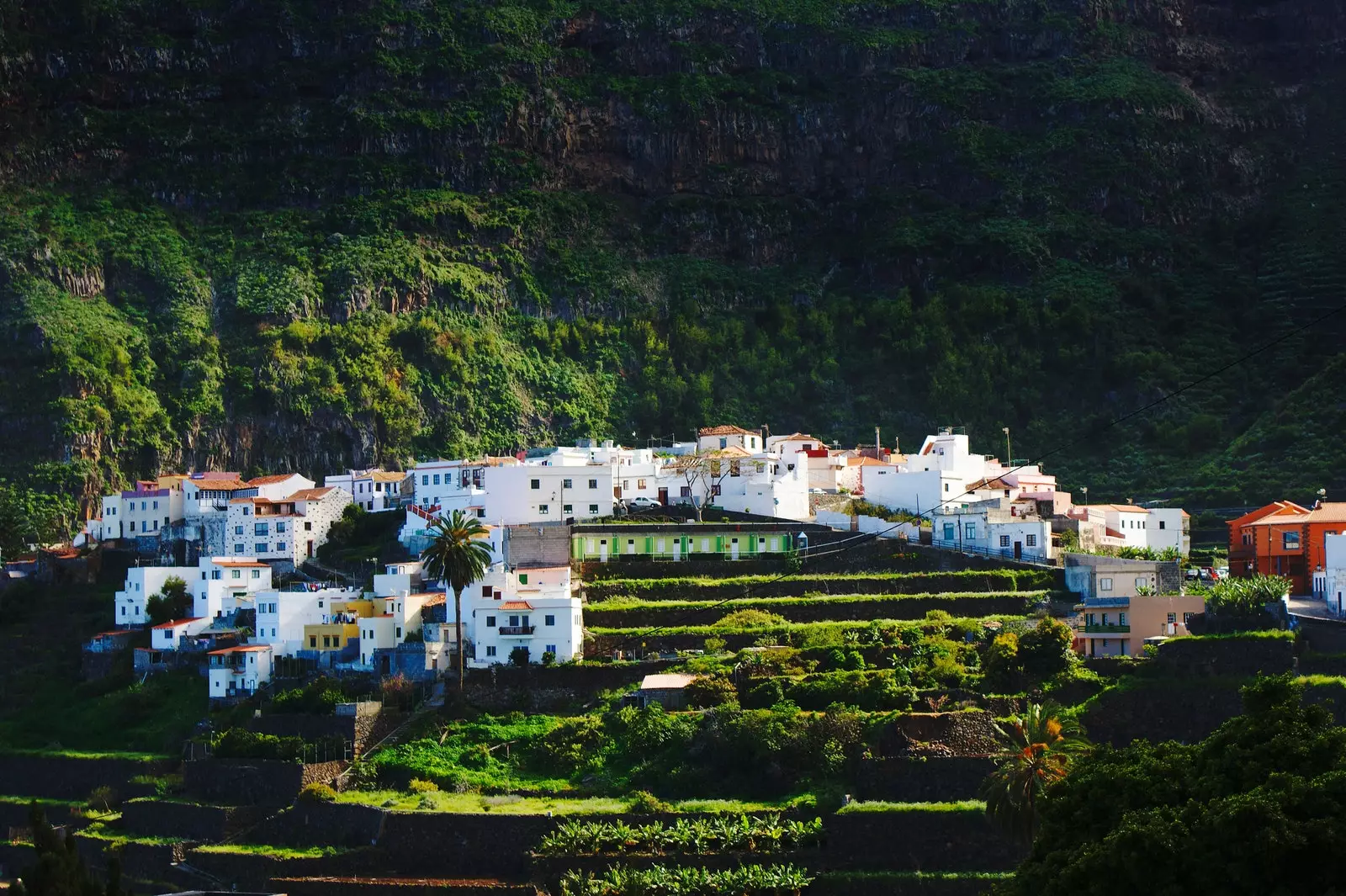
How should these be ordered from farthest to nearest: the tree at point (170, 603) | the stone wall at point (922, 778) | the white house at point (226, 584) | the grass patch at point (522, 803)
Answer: the tree at point (170, 603), the white house at point (226, 584), the grass patch at point (522, 803), the stone wall at point (922, 778)

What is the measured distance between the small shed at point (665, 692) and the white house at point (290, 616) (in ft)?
37.4

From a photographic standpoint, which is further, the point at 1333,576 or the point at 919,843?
the point at 1333,576

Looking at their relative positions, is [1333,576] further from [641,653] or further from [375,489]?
→ [375,489]

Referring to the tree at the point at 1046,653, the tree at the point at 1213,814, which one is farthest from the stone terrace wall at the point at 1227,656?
the tree at the point at 1213,814

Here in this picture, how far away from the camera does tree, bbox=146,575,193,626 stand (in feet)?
242

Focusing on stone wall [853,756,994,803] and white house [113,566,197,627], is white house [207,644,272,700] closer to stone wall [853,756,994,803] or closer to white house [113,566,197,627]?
white house [113,566,197,627]

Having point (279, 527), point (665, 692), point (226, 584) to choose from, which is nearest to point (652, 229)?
point (279, 527)

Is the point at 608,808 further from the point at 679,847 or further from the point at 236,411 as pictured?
the point at 236,411

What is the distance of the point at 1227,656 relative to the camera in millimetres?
57625

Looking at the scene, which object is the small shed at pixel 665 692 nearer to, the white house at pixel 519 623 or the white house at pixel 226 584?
the white house at pixel 519 623

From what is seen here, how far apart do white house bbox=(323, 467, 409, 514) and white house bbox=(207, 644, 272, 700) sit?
14.3m

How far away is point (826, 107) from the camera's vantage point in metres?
124

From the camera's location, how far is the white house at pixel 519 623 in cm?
6519

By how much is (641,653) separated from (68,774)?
53.1 feet
